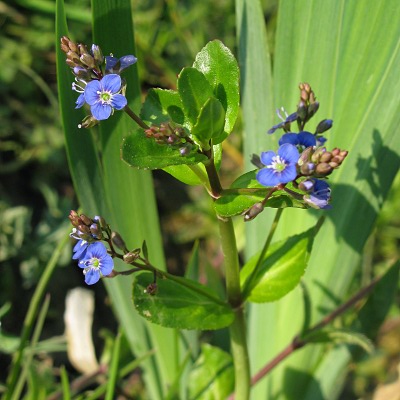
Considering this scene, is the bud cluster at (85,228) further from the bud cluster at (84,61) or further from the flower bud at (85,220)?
the bud cluster at (84,61)

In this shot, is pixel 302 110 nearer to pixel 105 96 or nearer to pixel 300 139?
pixel 300 139

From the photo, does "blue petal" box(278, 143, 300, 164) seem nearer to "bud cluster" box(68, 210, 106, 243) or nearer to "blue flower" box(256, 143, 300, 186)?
"blue flower" box(256, 143, 300, 186)

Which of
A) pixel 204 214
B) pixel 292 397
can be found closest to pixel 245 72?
pixel 292 397

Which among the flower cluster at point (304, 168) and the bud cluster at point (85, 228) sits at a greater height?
the flower cluster at point (304, 168)

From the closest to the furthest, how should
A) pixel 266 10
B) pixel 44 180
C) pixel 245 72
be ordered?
pixel 245 72 < pixel 44 180 < pixel 266 10

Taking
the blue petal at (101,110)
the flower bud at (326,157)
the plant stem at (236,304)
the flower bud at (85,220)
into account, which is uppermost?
the blue petal at (101,110)

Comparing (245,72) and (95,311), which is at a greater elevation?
(245,72)

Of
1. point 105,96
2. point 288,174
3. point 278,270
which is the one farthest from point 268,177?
point 278,270

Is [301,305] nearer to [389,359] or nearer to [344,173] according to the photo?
[344,173]

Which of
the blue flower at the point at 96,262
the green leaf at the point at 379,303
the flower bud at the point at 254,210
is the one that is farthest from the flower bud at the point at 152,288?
the green leaf at the point at 379,303
